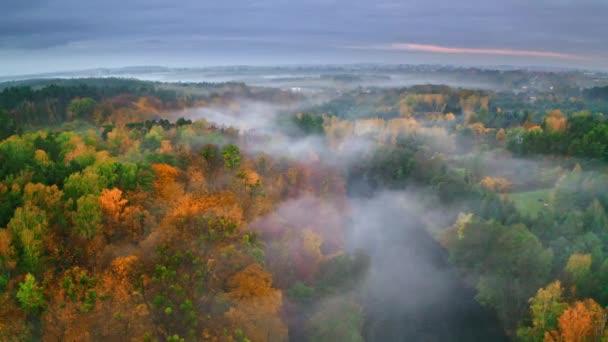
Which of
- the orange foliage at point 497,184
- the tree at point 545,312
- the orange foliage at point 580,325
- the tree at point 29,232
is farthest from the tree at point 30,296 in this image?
the orange foliage at point 497,184

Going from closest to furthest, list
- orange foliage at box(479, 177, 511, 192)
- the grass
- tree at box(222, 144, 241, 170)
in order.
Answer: tree at box(222, 144, 241, 170), the grass, orange foliage at box(479, 177, 511, 192)

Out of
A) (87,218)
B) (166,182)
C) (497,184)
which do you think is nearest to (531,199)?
(497,184)

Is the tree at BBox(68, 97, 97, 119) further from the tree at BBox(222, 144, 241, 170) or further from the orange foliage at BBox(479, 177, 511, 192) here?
the orange foliage at BBox(479, 177, 511, 192)

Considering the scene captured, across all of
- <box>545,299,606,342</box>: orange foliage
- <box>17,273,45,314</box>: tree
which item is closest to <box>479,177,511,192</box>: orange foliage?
<box>545,299,606,342</box>: orange foliage

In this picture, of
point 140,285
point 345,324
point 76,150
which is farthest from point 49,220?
point 76,150

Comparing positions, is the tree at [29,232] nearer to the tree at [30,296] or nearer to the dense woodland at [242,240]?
the dense woodland at [242,240]

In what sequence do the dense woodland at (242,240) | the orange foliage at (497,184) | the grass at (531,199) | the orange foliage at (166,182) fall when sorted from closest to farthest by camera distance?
the dense woodland at (242,240), the orange foliage at (166,182), the grass at (531,199), the orange foliage at (497,184)
